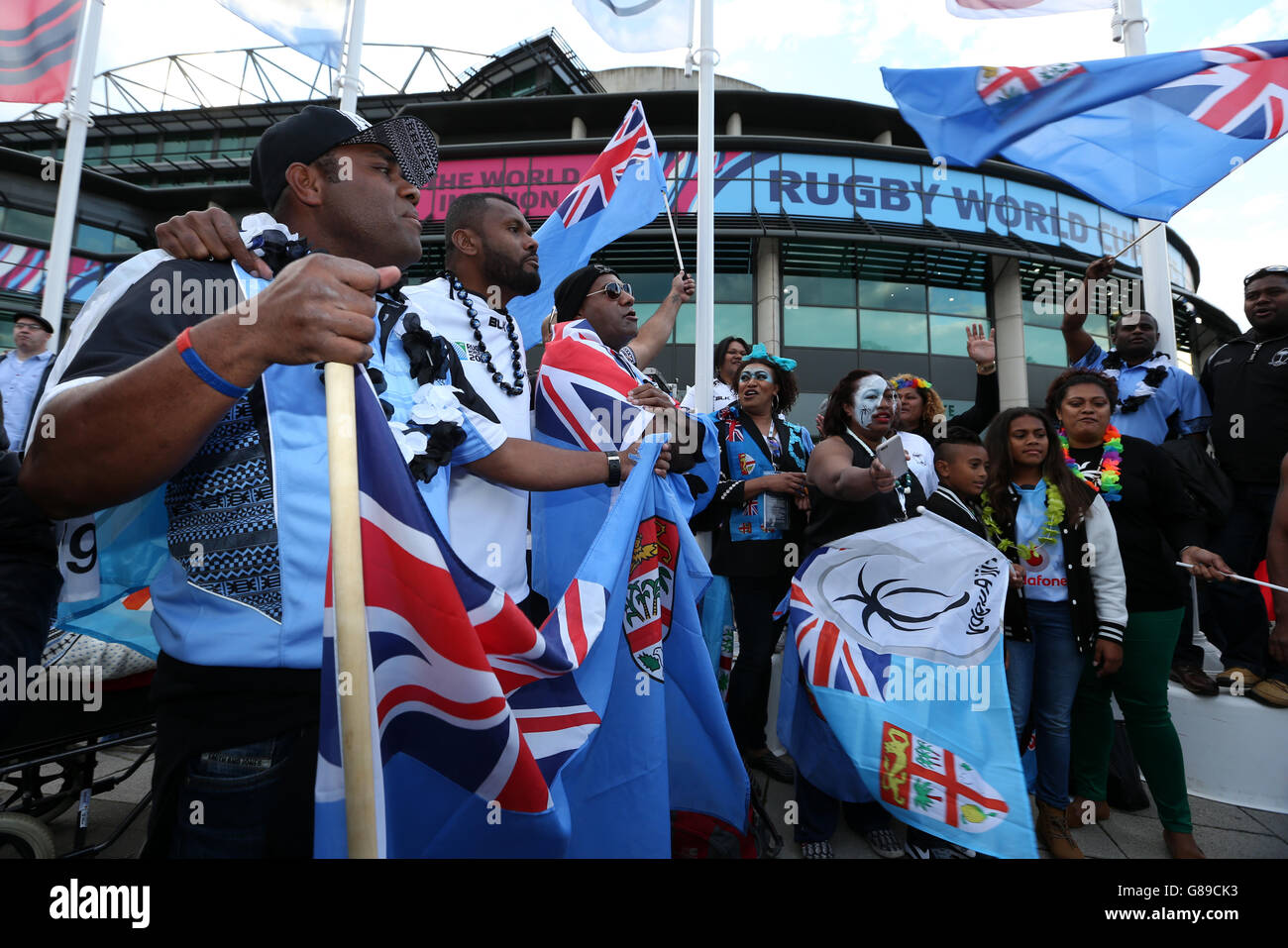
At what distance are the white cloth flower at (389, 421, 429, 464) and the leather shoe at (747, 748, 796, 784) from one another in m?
3.04

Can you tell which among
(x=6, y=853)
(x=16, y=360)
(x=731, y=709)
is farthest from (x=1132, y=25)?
(x=16, y=360)

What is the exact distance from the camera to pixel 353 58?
5.18m

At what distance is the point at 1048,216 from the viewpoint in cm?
1745

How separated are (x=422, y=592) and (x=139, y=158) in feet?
111

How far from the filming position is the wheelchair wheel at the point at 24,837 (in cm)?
259

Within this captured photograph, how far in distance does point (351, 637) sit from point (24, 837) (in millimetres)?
2903

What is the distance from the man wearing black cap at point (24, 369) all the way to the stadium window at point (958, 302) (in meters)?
18.2

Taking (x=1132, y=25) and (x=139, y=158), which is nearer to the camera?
(x=1132, y=25)

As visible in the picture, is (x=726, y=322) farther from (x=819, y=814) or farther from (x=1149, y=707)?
(x=819, y=814)

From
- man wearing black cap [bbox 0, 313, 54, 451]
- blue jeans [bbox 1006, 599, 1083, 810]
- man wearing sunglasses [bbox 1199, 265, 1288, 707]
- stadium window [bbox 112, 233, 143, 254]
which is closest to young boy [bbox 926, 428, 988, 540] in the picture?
blue jeans [bbox 1006, 599, 1083, 810]

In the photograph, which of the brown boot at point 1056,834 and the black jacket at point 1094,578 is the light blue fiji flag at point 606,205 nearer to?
the black jacket at point 1094,578

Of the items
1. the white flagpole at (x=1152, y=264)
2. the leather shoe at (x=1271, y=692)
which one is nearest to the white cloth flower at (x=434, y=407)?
Result: the leather shoe at (x=1271, y=692)

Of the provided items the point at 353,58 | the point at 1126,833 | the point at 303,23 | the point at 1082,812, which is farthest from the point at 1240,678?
the point at 303,23

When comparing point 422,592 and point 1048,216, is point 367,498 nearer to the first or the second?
point 422,592
